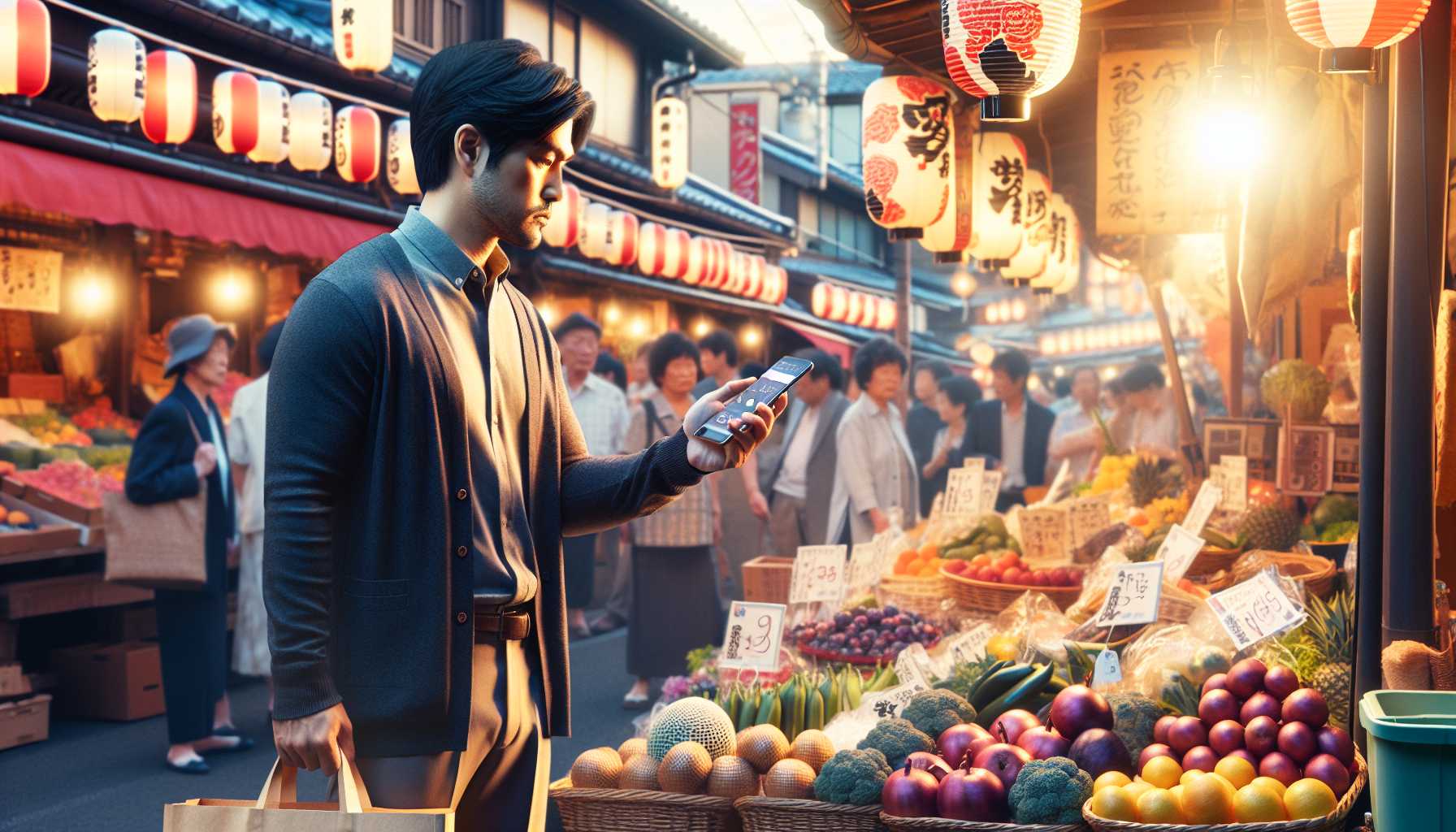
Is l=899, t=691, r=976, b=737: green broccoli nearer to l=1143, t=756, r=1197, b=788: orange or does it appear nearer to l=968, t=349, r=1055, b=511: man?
l=1143, t=756, r=1197, b=788: orange

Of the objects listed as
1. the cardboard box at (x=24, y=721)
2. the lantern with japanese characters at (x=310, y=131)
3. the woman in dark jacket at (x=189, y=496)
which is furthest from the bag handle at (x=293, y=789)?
the lantern with japanese characters at (x=310, y=131)

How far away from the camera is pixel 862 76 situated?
132 ft

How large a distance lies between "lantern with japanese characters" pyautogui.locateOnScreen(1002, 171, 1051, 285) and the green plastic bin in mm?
8150

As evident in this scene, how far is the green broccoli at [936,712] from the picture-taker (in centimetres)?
453

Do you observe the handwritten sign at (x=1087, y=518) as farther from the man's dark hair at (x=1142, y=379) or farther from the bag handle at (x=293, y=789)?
the bag handle at (x=293, y=789)

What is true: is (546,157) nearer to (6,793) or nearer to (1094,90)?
(6,793)

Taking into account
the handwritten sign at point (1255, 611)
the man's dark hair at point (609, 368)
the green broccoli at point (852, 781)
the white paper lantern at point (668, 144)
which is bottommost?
the green broccoli at point (852, 781)

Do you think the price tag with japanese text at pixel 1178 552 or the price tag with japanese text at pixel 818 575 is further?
the price tag with japanese text at pixel 818 575

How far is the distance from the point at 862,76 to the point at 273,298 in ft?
97.4

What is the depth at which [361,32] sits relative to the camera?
10406 millimetres

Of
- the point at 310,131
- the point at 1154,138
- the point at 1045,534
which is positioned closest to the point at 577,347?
the point at 310,131

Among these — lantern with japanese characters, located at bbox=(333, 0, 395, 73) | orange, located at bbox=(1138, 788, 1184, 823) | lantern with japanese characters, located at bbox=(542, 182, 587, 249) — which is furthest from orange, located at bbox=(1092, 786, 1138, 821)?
lantern with japanese characters, located at bbox=(542, 182, 587, 249)

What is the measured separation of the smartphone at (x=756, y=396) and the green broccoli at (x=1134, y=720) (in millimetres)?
2013

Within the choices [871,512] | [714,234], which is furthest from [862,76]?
[871,512]
